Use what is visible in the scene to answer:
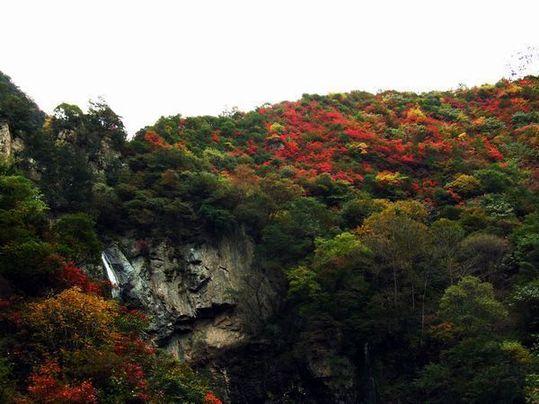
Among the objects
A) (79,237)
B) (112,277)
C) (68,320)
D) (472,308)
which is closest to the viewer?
(68,320)

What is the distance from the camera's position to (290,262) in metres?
33.5

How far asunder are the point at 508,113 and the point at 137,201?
132 ft

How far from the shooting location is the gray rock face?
31047 mm

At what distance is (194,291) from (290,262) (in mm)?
5939

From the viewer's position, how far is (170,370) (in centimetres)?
2373

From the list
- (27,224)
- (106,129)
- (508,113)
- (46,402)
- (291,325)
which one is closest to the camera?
(46,402)

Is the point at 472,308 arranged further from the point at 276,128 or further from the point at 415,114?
the point at 415,114

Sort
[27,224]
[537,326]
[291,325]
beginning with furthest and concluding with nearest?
[291,325] → [537,326] → [27,224]

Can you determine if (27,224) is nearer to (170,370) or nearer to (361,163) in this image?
(170,370)

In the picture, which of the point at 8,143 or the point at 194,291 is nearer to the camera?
the point at 8,143

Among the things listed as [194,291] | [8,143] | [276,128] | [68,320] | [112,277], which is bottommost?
[194,291]

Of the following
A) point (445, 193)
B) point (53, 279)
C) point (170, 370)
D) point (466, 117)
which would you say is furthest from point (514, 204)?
point (53, 279)

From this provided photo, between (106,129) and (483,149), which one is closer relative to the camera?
(106,129)

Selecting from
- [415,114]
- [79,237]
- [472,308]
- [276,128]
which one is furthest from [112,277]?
[415,114]
